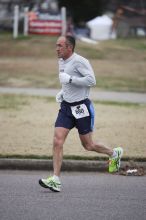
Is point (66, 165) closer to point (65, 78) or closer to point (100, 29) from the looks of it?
point (65, 78)

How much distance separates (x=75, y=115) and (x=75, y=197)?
3.61 feet

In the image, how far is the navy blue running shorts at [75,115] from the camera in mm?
9188

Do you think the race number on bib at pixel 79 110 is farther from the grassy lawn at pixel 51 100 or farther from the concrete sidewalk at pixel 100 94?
the concrete sidewalk at pixel 100 94

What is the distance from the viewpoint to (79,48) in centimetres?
2766

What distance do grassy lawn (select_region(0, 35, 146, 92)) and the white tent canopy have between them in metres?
2.60

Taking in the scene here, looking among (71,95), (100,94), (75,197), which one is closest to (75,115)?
(71,95)

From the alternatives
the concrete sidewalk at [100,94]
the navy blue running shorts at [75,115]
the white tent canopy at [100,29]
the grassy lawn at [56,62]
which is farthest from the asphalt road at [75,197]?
the white tent canopy at [100,29]

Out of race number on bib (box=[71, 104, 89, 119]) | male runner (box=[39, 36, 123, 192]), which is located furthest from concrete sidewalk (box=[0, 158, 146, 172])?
race number on bib (box=[71, 104, 89, 119])

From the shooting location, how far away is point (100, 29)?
34062 millimetres

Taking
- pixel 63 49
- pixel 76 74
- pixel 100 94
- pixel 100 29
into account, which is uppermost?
pixel 63 49

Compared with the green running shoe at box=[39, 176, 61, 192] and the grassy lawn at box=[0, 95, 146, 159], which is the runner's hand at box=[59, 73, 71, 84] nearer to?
the green running shoe at box=[39, 176, 61, 192]

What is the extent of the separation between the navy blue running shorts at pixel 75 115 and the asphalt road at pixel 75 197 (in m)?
0.78

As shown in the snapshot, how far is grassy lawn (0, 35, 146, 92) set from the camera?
71.9 ft

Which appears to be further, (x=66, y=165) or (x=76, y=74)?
(x=66, y=165)
